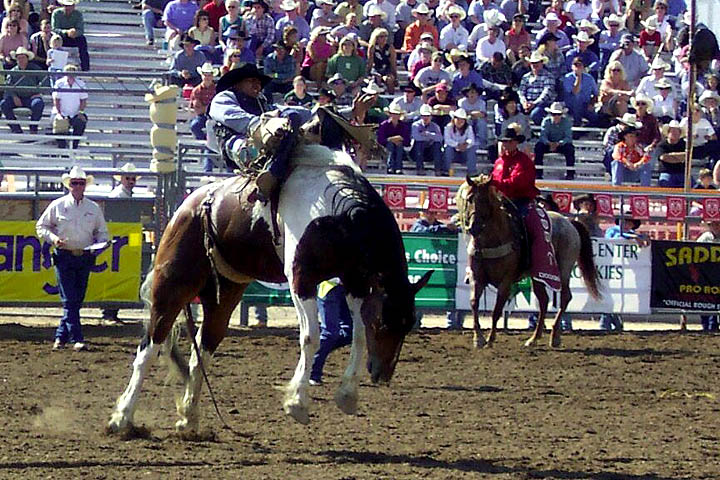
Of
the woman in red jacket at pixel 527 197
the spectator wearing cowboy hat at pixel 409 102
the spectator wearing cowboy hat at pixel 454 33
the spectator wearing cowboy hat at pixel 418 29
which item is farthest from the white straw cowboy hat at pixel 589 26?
the woman in red jacket at pixel 527 197

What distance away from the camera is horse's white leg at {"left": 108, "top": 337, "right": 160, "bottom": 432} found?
8.92 meters

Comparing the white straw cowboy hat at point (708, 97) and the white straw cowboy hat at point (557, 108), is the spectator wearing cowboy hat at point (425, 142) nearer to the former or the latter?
the white straw cowboy hat at point (557, 108)

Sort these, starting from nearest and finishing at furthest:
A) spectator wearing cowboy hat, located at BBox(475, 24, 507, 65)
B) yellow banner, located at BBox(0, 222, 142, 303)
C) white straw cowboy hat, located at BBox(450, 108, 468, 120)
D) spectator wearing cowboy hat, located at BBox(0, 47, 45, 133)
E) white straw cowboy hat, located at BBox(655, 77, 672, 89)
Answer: yellow banner, located at BBox(0, 222, 142, 303) < spectator wearing cowboy hat, located at BBox(0, 47, 45, 133) < white straw cowboy hat, located at BBox(450, 108, 468, 120) < white straw cowboy hat, located at BBox(655, 77, 672, 89) < spectator wearing cowboy hat, located at BBox(475, 24, 507, 65)

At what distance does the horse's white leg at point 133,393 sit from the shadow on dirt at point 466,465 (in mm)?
1432

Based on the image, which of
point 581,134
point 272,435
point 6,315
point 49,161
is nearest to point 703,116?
point 581,134

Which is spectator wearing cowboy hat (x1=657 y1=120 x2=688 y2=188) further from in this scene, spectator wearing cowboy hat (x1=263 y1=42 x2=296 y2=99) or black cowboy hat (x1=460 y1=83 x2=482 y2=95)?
spectator wearing cowboy hat (x1=263 y1=42 x2=296 y2=99)

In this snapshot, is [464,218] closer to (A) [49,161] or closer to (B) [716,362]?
(B) [716,362]

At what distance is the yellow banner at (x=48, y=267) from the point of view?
50.1 feet

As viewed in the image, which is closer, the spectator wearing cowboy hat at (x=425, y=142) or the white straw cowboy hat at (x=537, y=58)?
the spectator wearing cowboy hat at (x=425, y=142)

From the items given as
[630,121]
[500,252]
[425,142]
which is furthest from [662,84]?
[500,252]

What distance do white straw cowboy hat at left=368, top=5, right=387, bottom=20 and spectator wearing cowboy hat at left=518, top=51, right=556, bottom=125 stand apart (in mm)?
2725

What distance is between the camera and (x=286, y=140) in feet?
27.9

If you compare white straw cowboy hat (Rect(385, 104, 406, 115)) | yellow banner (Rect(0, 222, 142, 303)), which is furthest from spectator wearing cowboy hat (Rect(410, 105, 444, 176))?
yellow banner (Rect(0, 222, 142, 303))

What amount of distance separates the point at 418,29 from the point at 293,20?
2.12 metres
